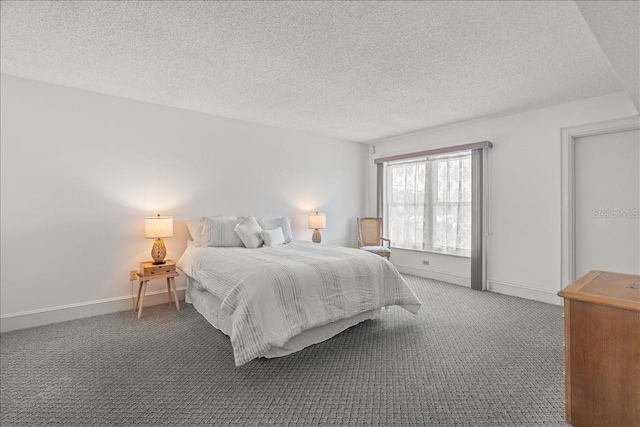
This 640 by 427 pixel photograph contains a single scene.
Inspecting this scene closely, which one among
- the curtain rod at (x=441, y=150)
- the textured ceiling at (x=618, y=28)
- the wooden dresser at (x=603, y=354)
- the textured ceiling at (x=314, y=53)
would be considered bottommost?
the wooden dresser at (x=603, y=354)

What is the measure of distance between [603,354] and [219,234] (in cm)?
375

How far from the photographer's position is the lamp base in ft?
12.3

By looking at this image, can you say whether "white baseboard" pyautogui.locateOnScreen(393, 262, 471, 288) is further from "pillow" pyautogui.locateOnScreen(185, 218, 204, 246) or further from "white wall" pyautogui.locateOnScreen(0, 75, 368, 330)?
"pillow" pyautogui.locateOnScreen(185, 218, 204, 246)

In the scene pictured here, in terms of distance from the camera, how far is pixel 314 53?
8.68 ft

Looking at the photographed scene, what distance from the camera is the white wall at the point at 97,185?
3191mm

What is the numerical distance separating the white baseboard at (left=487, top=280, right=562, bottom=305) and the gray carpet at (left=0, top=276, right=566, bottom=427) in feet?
2.93

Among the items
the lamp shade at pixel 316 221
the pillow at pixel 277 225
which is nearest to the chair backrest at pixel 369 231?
the lamp shade at pixel 316 221

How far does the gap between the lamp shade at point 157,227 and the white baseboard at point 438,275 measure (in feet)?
13.5

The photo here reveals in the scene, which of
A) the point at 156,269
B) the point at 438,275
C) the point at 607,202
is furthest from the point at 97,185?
the point at 607,202

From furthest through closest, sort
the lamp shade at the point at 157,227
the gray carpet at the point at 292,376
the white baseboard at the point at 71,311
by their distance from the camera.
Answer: the lamp shade at the point at 157,227 → the white baseboard at the point at 71,311 → the gray carpet at the point at 292,376

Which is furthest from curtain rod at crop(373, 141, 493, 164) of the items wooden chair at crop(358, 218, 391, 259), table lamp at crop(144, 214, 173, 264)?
table lamp at crop(144, 214, 173, 264)

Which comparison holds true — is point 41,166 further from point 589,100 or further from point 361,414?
point 589,100

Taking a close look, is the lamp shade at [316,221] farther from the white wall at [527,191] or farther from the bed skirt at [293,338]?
the white wall at [527,191]

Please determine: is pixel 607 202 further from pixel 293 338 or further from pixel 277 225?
pixel 277 225
